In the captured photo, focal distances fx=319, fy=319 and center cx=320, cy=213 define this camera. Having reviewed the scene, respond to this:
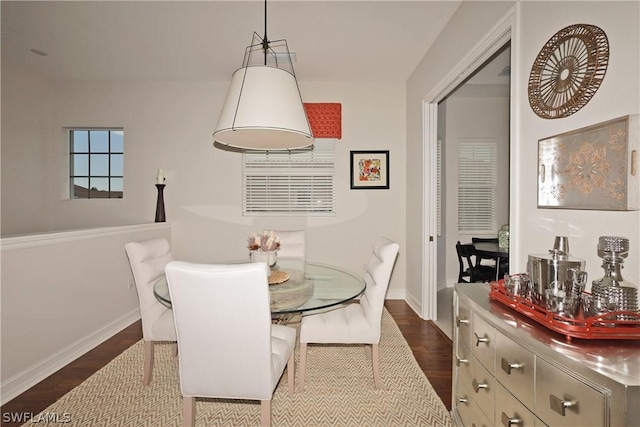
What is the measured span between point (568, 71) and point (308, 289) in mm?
1753

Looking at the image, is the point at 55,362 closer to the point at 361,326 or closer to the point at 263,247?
the point at 263,247

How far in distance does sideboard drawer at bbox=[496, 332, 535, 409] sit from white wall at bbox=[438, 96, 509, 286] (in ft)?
11.7

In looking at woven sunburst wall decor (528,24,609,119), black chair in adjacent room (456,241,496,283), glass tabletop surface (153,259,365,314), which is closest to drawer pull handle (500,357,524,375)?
glass tabletop surface (153,259,365,314)

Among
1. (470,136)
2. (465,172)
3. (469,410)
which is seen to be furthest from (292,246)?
(470,136)

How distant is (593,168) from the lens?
4.34 ft

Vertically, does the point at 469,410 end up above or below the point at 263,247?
below

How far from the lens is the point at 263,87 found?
183 cm

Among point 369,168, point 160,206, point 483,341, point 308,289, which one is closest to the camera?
point 483,341

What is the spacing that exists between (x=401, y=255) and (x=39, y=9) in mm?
4424

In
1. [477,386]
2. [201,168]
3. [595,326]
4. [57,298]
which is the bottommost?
[477,386]

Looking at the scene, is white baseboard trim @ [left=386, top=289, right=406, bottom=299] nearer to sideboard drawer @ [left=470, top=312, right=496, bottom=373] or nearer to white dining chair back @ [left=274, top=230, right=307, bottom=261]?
white dining chair back @ [left=274, top=230, right=307, bottom=261]

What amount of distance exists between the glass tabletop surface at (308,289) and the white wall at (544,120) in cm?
103

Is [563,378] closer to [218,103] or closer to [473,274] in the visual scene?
[473,274]

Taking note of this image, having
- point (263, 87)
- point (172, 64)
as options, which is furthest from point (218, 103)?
point (263, 87)
